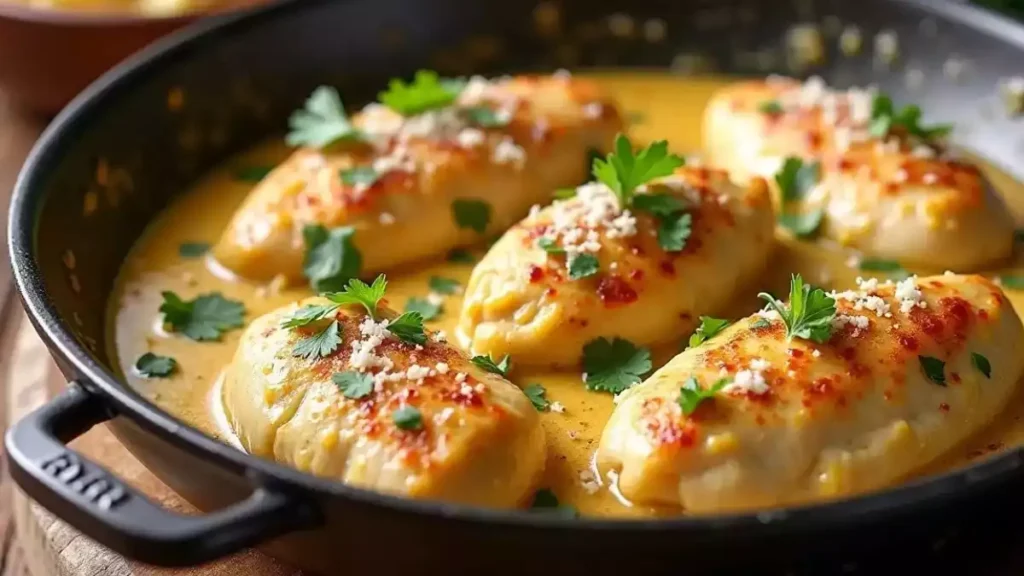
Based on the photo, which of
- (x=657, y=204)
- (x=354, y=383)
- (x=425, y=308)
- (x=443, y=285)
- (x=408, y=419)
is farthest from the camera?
(x=443, y=285)

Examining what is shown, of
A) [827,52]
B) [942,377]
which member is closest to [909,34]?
[827,52]

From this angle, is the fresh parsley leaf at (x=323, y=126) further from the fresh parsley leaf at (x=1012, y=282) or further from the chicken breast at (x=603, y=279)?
the fresh parsley leaf at (x=1012, y=282)

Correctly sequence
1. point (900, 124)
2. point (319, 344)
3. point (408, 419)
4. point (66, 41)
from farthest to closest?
point (66, 41) → point (900, 124) → point (319, 344) → point (408, 419)

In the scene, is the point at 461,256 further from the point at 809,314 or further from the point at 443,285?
the point at 809,314

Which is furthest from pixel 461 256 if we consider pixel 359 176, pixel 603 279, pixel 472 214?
pixel 603 279

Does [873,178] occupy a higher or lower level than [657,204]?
lower
